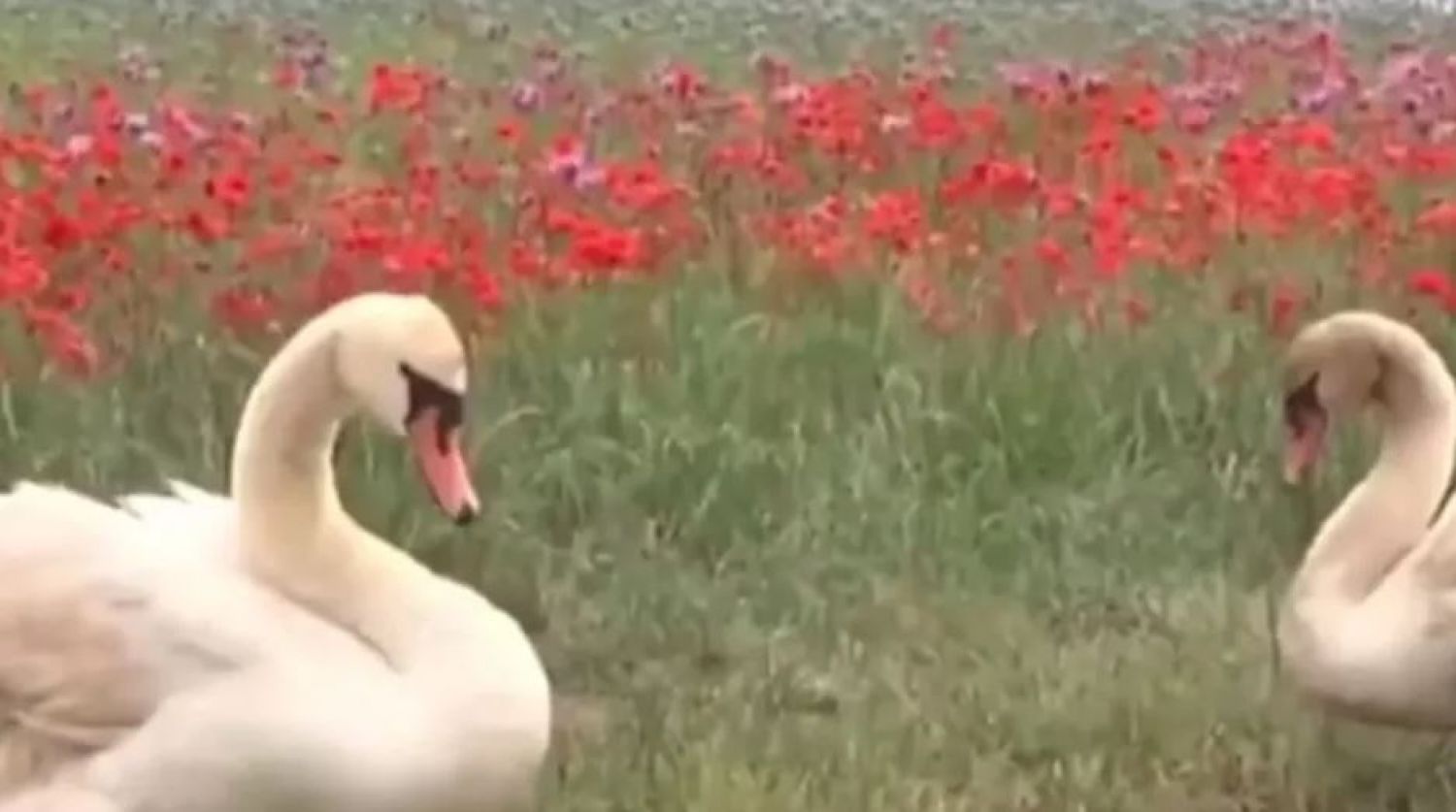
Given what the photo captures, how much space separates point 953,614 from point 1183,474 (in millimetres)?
155

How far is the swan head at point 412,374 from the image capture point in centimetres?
144

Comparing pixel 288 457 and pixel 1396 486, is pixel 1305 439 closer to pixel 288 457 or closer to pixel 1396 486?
pixel 1396 486

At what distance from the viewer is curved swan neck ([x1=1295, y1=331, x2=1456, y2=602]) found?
1666 mm

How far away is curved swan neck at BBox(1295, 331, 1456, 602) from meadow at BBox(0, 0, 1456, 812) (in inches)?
Answer: 3.3

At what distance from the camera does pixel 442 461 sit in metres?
1.46

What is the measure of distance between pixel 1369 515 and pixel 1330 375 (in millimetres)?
70

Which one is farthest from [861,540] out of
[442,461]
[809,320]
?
[442,461]

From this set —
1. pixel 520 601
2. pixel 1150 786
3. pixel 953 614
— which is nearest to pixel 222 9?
pixel 520 601

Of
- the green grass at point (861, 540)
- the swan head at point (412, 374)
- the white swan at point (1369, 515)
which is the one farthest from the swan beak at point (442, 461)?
the white swan at point (1369, 515)

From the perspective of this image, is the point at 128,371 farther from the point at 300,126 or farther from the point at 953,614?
the point at 953,614

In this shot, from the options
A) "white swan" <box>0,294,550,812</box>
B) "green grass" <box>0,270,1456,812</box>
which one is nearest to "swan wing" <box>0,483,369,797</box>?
"white swan" <box>0,294,550,812</box>

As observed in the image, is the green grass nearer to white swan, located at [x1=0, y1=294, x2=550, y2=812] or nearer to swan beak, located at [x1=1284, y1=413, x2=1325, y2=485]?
swan beak, located at [x1=1284, y1=413, x2=1325, y2=485]

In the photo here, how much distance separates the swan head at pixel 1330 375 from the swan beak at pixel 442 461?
1.47 ft

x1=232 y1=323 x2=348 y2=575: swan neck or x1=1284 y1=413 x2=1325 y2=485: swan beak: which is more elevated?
x1=232 y1=323 x2=348 y2=575: swan neck
